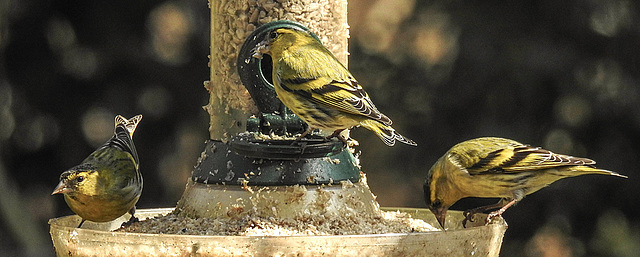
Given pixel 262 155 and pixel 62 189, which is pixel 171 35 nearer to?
pixel 62 189

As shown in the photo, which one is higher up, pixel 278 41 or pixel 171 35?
pixel 278 41

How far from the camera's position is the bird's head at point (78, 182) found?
18.7ft

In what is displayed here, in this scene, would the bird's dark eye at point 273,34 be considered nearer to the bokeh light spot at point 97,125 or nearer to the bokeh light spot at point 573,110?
the bokeh light spot at point 573,110

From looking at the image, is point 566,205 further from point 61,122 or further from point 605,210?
point 61,122

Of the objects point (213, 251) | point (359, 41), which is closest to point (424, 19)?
point (359, 41)

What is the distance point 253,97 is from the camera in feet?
17.5

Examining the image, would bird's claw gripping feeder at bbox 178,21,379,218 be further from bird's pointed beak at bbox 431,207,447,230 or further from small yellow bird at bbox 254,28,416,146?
bird's pointed beak at bbox 431,207,447,230

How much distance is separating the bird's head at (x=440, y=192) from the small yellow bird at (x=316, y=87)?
→ 730 millimetres

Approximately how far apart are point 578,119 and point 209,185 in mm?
3554

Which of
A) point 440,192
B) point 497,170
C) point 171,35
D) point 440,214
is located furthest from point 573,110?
point 171,35

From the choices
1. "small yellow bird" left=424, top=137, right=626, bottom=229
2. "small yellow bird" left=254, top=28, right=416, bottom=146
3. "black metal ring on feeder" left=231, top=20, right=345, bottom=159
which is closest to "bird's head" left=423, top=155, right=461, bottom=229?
"small yellow bird" left=424, top=137, right=626, bottom=229

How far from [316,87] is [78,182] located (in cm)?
144

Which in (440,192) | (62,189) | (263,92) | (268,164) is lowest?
(440,192)

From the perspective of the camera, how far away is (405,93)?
810 cm
